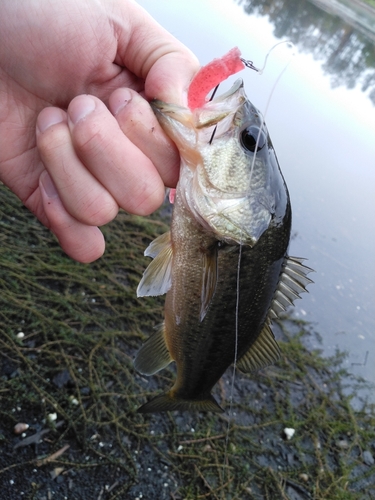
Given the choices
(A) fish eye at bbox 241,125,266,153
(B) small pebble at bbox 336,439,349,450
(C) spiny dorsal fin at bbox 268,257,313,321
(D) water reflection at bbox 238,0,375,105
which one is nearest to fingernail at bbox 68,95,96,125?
(A) fish eye at bbox 241,125,266,153

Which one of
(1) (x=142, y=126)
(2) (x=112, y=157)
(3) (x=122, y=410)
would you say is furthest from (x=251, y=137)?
(3) (x=122, y=410)

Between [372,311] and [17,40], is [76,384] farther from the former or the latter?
[372,311]

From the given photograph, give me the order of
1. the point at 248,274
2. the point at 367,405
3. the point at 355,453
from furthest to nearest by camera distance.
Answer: the point at 367,405, the point at 355,453, the point at 248,274

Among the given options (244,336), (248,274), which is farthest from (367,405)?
(248,274)

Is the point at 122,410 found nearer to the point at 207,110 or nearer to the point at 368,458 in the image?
the point at 368,458

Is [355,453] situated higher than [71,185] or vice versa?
[71,185]

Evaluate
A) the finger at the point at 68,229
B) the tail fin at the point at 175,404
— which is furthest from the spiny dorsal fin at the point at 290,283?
the finger at the point at 68,229
